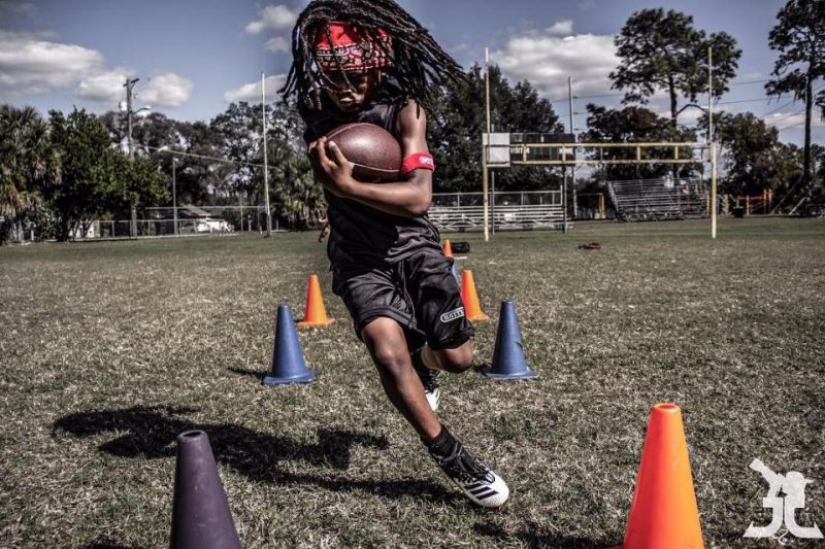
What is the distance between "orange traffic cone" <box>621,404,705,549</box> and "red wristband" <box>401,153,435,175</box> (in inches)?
56.6

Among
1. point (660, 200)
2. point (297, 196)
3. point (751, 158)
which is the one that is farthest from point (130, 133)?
point (751, 158)

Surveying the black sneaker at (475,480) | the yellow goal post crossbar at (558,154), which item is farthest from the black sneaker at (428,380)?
the yellow goal post crossbar at (558,154)

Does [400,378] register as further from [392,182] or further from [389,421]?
[389,421]

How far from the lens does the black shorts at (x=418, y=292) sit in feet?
10.3

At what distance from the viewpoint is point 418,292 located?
3184mm

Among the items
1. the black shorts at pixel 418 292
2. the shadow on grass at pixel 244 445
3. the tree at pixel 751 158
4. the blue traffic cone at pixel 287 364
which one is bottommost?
the shadow on grass at pixel 244 445

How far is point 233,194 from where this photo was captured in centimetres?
8569

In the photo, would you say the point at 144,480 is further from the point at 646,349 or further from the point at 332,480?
the point at 646,349

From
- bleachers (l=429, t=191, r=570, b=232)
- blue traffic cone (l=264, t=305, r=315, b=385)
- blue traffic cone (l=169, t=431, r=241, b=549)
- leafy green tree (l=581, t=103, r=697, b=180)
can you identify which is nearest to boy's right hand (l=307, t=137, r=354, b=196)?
blue traffic cone (l=169, t=431, r=241, b=549)

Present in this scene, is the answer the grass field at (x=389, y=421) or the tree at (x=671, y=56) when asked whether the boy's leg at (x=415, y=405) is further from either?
the tree at (x=671, y=56)

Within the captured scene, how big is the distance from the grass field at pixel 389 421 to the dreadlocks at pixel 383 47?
184 centimetres

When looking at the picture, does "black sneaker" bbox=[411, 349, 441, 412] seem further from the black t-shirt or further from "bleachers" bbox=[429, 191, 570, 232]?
"bleachers" bbox=[429, 191, 570, 232]

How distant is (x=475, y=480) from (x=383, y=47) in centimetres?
201

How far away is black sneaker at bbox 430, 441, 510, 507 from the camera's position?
2.78 m
